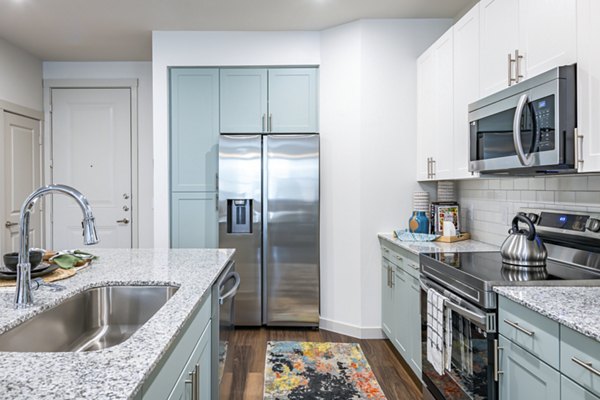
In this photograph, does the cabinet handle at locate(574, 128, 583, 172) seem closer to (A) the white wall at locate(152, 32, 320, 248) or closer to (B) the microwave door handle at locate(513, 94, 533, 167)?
(B) the microwave door handle at locate(513, 94, 533, 167)

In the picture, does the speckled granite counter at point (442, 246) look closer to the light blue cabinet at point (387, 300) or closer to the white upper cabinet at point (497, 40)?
the light blue cabinet at point (387, 300)

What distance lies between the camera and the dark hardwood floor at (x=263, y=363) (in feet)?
8.15

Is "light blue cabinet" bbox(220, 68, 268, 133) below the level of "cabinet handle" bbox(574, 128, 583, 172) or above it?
above

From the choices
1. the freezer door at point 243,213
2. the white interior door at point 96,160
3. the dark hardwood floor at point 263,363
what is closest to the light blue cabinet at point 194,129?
the freezer door at point 243,213

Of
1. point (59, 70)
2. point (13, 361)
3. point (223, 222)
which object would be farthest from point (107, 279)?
point (59, 70)

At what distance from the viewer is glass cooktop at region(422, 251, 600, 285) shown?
1675 mm

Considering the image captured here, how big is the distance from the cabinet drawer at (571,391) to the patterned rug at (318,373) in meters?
1.39

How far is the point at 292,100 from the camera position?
12.5 feet

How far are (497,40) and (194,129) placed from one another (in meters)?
2.65

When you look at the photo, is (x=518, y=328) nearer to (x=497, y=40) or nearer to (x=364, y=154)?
(x=497, y=40)

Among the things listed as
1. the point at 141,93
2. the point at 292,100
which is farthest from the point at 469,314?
the point at 141,93

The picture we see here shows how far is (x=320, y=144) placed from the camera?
3.72m

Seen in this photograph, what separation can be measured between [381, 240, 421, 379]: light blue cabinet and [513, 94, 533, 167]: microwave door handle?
0.94 metres

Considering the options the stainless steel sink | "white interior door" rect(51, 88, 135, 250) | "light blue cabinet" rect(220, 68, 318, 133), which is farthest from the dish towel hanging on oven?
"white interior door" rect(51, 88, 135, 250)
